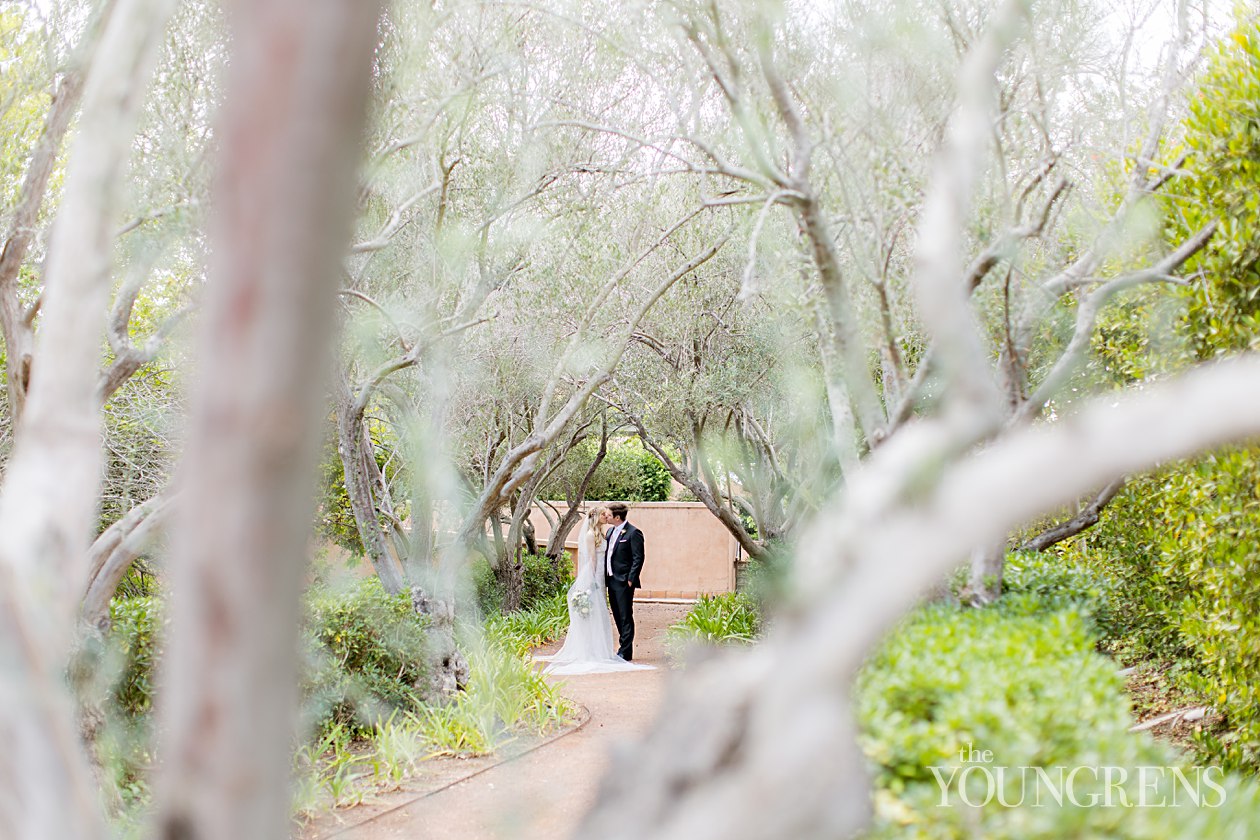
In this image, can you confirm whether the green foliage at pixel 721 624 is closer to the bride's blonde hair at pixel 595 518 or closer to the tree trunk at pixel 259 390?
the bride's blonde hair at pixel 595 518

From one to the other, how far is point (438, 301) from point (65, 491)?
6779 mm

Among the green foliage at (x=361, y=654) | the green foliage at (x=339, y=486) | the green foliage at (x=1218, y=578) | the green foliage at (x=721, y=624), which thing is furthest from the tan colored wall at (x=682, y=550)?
the green foliage at (x=1218, y=578)

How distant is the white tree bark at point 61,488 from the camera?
2.17 metres

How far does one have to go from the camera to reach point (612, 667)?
11883 millimetres

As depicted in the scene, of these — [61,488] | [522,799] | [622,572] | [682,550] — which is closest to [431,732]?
[522,799]

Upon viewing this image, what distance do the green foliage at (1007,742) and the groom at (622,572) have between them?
9050mm

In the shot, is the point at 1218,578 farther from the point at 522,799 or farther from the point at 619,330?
the point at 619,330

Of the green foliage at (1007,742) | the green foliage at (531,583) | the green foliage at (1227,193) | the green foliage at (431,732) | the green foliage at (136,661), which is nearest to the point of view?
the green foliage at (1007,742)

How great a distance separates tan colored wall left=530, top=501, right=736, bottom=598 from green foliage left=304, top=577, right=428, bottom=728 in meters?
11.8

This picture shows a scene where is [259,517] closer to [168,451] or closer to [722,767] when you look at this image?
[722,767]

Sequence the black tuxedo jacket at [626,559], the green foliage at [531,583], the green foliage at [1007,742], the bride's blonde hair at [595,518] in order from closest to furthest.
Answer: the green foliage at [1007,742] < the black tuxedo jacket at [626,559] < the bride's blonde hair at [595,518] < the green foliage at [531,583]

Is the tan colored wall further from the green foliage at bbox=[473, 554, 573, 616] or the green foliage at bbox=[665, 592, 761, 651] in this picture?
the green foliage at bbox=[665, 592, 761, 651]

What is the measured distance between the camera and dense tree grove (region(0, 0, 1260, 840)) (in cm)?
168

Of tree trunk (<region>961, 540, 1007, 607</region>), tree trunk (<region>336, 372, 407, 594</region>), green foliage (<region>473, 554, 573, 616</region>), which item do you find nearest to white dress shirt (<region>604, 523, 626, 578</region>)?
green foliage (<region>473, 554, 573, 616</region>)
